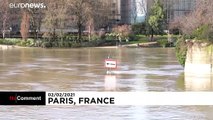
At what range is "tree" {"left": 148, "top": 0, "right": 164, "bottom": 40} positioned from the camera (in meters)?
73.6

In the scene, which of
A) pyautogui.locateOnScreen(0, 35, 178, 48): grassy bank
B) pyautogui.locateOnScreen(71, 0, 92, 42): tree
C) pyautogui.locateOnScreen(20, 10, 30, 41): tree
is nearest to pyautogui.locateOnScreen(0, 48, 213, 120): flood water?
pyautogui.locateOnScreen(0, 35, 178, 48): grassy bank

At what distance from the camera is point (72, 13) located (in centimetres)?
6738

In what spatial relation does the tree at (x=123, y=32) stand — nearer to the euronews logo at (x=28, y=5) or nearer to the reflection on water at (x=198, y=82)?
the euronews logo at (x=28, y=5)

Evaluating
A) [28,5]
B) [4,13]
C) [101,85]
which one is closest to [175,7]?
[28,5]

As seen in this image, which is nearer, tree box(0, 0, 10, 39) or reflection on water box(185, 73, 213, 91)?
reflection on water box(185, 73, 213, 91)

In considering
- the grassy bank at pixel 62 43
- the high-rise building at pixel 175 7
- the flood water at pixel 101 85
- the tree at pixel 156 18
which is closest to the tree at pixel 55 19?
the grassy bank at pixel 62 43

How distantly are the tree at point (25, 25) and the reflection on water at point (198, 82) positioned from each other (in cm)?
4241

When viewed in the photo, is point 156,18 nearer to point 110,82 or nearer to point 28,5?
point 28,5

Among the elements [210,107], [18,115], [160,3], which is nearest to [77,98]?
[18,115]

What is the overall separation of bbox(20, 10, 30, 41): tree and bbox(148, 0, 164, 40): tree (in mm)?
14343

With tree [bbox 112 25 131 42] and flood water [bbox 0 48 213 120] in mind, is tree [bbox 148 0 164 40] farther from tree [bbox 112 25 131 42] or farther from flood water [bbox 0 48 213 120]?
flood water [bbox 0 48 213 120]

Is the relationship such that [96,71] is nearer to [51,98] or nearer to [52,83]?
[52,83]

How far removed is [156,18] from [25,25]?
15.5 m

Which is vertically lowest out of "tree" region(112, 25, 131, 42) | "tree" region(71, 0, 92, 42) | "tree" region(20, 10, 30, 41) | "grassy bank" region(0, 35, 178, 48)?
"grassy bank" region(0, 35, 178, 48)
